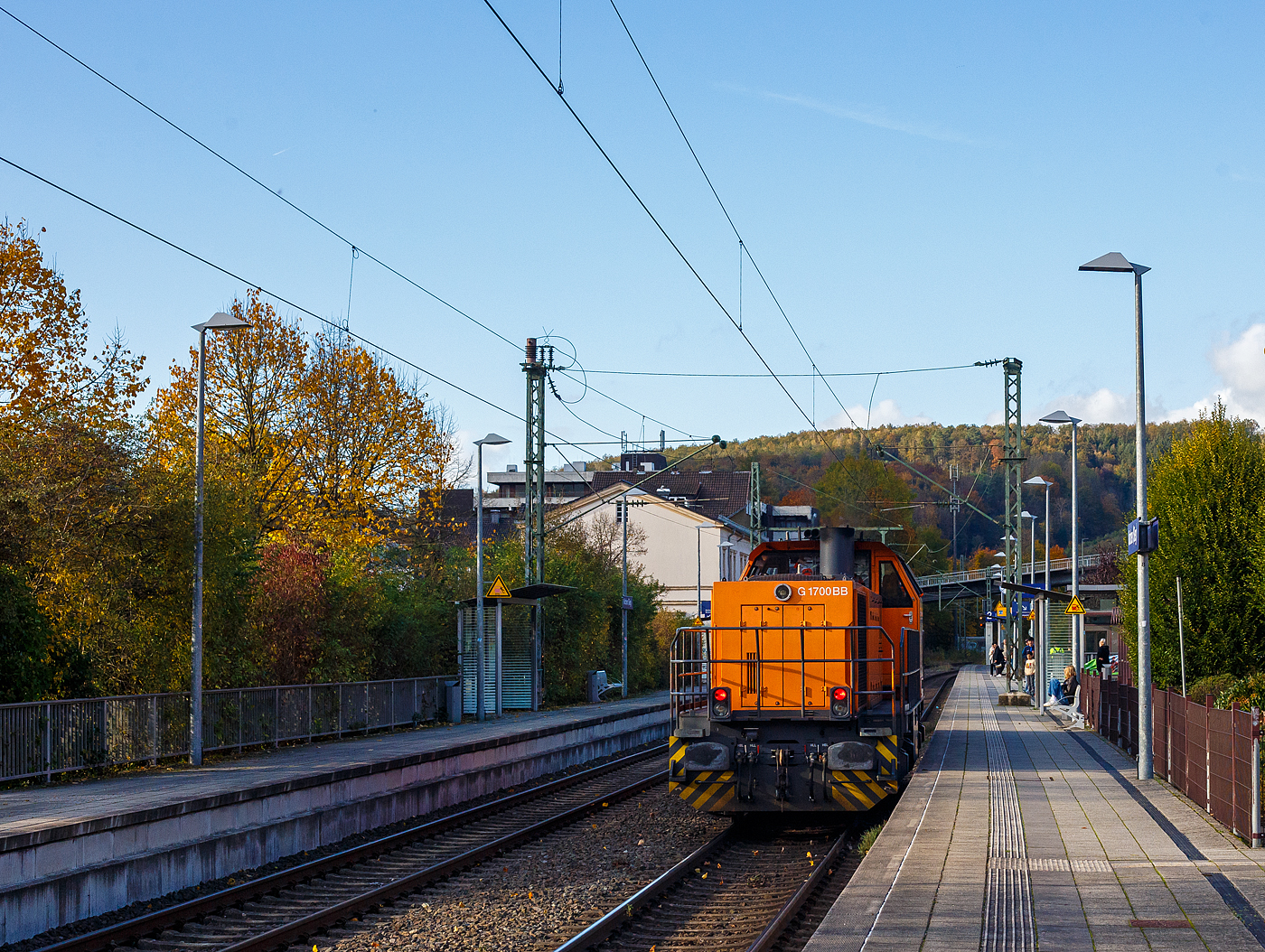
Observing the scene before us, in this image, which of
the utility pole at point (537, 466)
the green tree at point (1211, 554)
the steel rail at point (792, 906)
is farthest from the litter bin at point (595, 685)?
the steel rail at point (792, 906)

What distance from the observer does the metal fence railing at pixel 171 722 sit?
1583 centimetres

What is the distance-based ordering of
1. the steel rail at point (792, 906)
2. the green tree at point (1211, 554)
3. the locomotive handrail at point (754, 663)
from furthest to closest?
1. the green tree at point (1211, 554)
2. the locomotive handrail at point (754, 663)
3. the steel rail at point (792, 906)

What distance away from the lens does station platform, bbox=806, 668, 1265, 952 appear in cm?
795

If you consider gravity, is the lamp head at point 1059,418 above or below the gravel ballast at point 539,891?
above

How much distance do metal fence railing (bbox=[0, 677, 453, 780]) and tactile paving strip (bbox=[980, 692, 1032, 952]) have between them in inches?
467

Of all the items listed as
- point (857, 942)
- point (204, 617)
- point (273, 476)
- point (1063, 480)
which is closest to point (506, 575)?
point (273, 476)

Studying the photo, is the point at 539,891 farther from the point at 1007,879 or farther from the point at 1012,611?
the point at 1012,611

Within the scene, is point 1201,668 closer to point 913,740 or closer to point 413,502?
point 913,740

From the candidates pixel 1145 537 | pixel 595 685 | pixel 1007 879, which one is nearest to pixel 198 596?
pixel 1007 879

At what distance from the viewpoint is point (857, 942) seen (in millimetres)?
7848

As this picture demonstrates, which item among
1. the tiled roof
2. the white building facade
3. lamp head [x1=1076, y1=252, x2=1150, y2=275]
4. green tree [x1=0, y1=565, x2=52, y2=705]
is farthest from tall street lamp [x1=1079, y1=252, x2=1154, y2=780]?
the tiled roof

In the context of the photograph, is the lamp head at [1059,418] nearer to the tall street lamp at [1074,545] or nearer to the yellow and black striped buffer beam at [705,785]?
the tall street lamp at [1074,545]

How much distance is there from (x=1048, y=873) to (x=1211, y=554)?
14.1 metres

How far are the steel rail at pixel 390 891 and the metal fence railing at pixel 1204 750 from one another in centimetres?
770
